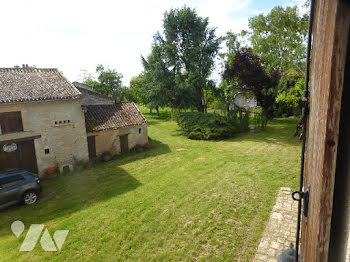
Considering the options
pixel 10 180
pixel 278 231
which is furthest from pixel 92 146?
pixel 278 231

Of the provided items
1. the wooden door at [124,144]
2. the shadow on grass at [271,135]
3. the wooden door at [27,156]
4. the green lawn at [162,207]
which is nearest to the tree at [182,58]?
the shadow on grass at [271,135]

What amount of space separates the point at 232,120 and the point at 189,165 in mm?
10281

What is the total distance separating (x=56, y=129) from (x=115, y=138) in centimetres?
449

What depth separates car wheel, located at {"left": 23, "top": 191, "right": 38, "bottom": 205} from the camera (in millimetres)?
10627

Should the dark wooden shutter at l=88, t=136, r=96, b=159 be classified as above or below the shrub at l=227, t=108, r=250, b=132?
below

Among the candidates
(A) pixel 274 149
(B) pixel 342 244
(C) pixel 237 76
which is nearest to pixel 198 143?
(A) pixel 274 149

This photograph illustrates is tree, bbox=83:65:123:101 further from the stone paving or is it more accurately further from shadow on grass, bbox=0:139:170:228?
the stone paving

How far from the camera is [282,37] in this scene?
1958 centimetres

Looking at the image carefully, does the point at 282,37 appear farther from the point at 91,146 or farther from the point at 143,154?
the point at 91,146

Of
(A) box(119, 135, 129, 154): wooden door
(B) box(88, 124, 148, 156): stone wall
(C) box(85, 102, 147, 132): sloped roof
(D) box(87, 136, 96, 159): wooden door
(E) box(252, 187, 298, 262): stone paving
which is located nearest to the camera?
(E) box(252, 187, 298, 262): stone paving

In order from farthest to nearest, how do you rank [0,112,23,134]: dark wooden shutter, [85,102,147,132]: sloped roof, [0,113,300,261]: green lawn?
[85,102,147,132]: sloped roof
[0,112,23,134]: dark wooden shutter
[0,113,300,261]: green lawn

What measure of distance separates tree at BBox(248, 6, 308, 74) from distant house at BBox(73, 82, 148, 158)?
12792 mm

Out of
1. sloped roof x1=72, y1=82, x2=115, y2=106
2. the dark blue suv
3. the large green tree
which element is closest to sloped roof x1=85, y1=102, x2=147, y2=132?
sloped roof x1=72, y1=82, x2=115, y2=106

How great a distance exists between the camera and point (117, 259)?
7.08 metres
